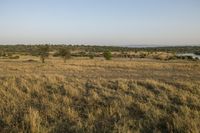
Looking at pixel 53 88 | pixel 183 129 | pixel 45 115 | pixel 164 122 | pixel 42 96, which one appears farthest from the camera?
pixel 53 88

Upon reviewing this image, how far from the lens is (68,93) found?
13234 mm

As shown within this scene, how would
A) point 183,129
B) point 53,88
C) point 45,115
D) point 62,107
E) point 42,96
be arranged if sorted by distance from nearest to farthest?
point 183,129 → point 45,115 → point 62,107 → point 42,96 → point 53,88

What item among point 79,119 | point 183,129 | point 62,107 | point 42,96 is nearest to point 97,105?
point 62,107

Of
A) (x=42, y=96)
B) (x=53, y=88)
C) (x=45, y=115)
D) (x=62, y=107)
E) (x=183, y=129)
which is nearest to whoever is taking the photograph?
(x=183, y=129)

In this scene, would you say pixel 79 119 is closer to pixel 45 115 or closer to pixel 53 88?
pixel 45 115

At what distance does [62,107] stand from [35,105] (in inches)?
46.2

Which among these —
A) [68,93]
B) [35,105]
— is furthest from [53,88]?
[35,105]

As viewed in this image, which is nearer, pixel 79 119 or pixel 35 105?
pixel 79 119

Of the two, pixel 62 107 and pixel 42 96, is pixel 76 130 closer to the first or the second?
pixel 62 107

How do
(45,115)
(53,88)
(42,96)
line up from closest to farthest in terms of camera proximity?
(45,115), (42,96), (53,88)

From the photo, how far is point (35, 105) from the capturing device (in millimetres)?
11141

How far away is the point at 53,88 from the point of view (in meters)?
14.7

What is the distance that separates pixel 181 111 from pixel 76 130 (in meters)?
3.48

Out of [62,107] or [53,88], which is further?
[53,88]
